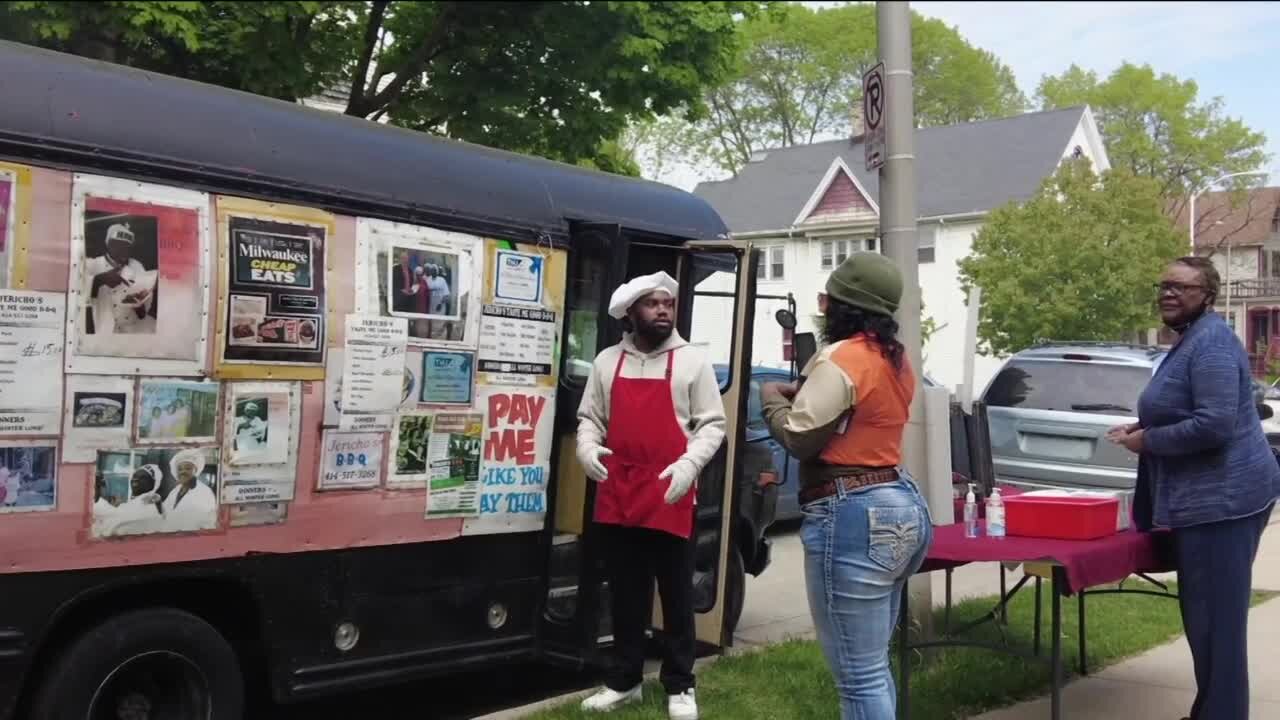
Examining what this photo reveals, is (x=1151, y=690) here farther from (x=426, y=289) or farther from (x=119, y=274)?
(x=119, y=274)

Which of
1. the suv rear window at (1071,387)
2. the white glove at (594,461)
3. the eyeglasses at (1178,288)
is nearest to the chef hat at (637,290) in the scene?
the white glove at (594,461)

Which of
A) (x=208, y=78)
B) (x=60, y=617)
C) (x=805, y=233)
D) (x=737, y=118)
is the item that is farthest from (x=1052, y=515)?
(x=737, y=118)

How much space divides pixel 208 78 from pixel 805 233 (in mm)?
32899

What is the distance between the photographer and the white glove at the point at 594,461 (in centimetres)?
497

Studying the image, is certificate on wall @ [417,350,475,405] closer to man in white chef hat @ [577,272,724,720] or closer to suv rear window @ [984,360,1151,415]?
man in white chef hat @ [577,272,724,720]

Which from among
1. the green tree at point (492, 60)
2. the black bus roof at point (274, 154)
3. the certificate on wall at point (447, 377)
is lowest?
the certificate on wall at point (447, 377)

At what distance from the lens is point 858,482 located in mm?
3797

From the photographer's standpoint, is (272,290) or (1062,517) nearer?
(272,290)

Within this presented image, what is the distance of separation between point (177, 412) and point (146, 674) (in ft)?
3.16

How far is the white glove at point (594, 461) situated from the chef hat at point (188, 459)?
144 centimetres

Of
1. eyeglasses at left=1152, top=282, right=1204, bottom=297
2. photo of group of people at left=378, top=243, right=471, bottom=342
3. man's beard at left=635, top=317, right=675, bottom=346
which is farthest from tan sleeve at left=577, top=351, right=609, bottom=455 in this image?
eyeglasses at left=1152, top=282, right=1204, bottom=297

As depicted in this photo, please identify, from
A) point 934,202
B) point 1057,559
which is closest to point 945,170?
point 934,202

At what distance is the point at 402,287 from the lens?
5.18 metres

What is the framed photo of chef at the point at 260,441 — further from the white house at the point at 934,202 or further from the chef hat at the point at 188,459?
the white house at the point at 934,202
